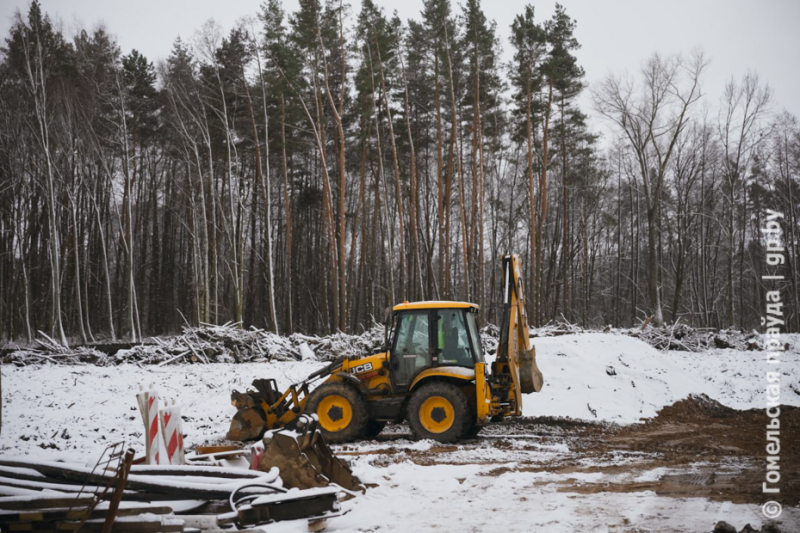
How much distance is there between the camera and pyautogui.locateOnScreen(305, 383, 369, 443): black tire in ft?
30.5

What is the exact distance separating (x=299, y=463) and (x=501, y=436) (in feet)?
16.8

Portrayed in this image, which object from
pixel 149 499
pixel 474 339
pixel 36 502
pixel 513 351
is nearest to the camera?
pixel 36 502

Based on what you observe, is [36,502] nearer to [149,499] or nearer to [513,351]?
[149,499]

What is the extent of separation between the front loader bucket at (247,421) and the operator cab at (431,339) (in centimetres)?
223

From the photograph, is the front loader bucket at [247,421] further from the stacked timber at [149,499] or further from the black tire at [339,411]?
the stacked timber at [149,499]

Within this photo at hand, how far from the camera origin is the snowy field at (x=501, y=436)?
4.96 metres

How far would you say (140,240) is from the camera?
35094mm

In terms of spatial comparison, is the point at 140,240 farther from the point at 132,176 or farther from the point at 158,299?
the point at 132,176

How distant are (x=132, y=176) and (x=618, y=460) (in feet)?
92.2

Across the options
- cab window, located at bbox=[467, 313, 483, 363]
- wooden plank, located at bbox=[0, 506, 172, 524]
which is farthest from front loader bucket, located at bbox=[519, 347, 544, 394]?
wooden plank, located at bbox=[0, 506, 172, 524]

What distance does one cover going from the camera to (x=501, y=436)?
984 centimetres

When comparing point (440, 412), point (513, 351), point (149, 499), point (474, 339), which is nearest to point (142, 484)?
point (149, 499)

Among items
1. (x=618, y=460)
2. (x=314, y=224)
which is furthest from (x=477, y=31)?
(x=618, y=460)

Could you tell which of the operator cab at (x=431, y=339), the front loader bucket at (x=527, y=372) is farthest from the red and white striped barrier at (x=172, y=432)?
the front loader bucket at (x=527, y=372)
